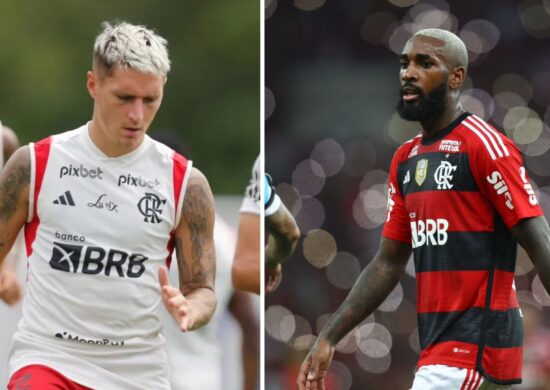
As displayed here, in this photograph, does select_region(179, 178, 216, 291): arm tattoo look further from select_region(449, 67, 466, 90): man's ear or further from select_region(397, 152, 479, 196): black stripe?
select_region(449, 67, 466, 90): man's ear

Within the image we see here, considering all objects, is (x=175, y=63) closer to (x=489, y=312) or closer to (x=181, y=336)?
(x=181, y=336)

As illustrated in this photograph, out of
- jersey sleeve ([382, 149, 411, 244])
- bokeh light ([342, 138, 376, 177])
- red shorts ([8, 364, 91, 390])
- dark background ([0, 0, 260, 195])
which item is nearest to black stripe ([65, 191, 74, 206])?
red shorts ([8, 364, 91, 390])

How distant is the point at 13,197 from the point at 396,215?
168cm

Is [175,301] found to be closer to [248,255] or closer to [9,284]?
[9,284]

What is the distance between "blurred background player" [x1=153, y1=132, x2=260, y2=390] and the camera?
6.80 metres

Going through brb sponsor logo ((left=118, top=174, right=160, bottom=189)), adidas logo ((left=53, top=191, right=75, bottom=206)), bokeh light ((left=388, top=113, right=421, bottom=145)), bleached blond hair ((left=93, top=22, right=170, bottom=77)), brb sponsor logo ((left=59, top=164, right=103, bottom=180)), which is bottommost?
adidas logo ((left=53, top=191, right=75, bottom=206))

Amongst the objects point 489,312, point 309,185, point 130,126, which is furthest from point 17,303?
point 309,185

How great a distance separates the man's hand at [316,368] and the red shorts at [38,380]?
1.03 meters

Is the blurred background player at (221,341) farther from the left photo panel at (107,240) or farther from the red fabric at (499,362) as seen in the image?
the red fabric at (499,362)

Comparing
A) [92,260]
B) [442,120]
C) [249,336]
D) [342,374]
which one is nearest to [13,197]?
[92,260]

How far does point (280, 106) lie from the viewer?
10.8 metres

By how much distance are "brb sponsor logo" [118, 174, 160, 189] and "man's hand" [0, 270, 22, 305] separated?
28.8 inches

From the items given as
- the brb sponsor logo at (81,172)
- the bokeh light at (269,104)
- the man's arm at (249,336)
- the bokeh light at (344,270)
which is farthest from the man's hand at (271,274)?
the bokeh light at (269,104)

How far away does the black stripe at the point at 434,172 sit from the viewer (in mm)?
5062
